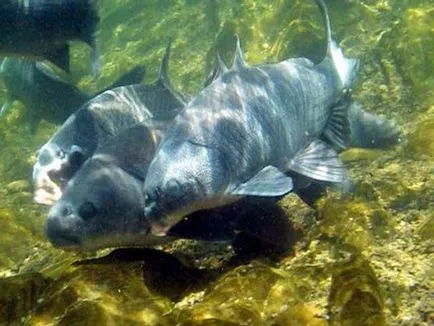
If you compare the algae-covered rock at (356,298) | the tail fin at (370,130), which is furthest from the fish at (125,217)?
the tail fin at (370,130)

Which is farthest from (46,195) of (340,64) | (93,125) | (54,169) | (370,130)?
(370,130)

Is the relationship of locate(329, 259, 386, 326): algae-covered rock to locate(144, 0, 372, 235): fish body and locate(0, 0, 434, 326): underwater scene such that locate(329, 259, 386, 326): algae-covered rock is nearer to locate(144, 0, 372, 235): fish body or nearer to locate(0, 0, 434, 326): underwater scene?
locate(0, 0, 434, 326): underwater scene

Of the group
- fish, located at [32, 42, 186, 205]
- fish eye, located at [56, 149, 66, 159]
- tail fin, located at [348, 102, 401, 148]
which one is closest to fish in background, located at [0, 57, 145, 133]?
fish, located at [32, 42, 186, 205]

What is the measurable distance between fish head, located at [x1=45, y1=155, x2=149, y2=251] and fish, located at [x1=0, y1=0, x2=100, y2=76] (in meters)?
2.45

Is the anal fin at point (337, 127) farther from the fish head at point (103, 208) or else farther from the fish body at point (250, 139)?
the fish head at point (103, 208)

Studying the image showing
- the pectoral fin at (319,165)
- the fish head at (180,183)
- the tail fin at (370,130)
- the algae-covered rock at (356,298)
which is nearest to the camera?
the algae-covered rock at (356,298)

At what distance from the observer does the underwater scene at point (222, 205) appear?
3.16m

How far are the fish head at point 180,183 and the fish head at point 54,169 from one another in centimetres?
180

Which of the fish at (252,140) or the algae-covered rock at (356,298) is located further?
the fish at (252,140)

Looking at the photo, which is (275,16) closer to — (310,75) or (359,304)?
(310,75)

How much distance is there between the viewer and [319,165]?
449 cm

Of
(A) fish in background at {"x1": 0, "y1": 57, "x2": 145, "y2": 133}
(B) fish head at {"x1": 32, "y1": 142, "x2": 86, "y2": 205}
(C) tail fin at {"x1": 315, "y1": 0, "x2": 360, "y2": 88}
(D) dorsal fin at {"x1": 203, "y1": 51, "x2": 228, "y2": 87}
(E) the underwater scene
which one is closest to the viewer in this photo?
(E) the underwater scene

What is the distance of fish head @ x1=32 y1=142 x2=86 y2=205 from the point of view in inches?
199

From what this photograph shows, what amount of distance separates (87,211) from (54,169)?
1.57 metres
